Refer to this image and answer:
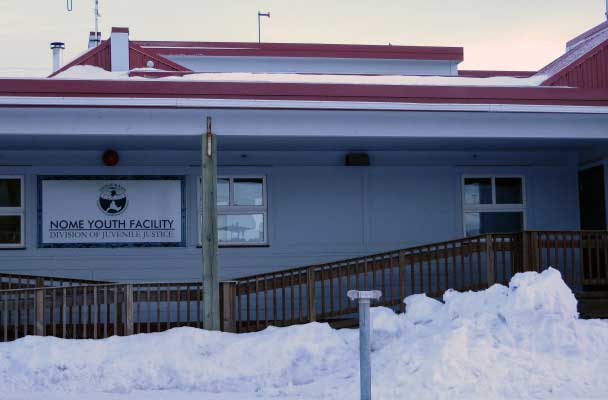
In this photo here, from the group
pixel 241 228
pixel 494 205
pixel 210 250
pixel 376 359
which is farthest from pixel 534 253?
pixel 241 228

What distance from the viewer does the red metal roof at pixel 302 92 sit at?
11148mm

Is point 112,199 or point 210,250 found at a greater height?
point 112,199

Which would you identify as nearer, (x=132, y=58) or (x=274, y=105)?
(x=274, y=105)

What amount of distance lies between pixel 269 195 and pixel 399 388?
7020mm

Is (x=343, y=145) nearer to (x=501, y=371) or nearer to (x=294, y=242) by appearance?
(x=294, y=242)

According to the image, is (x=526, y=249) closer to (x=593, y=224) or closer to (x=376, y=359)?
(x=593, y=224)

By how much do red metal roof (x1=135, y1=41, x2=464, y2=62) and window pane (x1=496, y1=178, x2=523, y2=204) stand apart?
5.20m

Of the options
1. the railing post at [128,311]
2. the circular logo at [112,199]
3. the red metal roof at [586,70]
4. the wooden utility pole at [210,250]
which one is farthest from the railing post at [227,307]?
the red metal roof at [586,70]

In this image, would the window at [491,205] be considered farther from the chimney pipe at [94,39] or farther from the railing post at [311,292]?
the chimney pipe at [94,39]

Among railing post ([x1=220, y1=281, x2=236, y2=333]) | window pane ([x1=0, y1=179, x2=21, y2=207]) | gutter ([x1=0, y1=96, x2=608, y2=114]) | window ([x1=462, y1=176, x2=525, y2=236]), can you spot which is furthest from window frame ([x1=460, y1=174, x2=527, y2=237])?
window pane ([x1=0, y1=179, x2=21, y2=207])

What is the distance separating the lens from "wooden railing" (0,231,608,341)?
11242 millimetres

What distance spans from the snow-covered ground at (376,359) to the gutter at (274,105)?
2906mm

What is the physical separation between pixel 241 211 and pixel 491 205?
4615 mm

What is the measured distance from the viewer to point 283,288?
41.9 feet
